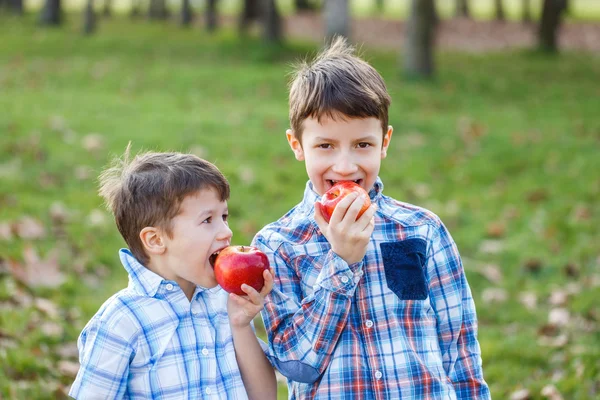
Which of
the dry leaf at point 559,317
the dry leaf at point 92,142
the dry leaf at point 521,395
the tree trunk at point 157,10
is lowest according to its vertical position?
the dry leaf at point 521,395

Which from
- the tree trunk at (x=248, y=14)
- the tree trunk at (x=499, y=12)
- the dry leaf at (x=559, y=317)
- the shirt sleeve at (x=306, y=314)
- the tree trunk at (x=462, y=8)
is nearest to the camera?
the shirt sleeve at (x=306, y=314)

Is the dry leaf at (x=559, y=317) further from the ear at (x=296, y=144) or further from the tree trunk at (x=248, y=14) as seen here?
the tree trunk at (x=248, y=14)

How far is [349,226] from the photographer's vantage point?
250 centimetres

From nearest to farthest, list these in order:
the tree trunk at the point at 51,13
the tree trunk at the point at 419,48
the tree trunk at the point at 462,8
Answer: the tree trunk at the point at 419,48
the tree trunk at the point at 51,13
the tree trunk at the point at 462,8

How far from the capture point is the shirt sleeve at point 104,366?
8.41ft

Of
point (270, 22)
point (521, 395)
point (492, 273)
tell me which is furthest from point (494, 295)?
point (270, 22)

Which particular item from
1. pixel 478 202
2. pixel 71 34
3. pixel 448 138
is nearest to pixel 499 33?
pixel 71 34

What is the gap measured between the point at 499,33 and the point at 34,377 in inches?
985

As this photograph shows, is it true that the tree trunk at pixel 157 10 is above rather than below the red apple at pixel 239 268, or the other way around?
above

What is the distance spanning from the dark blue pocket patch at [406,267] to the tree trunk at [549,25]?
18.5 metres

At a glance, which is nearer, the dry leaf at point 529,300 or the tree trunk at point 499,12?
the dry leaf at point 529,300

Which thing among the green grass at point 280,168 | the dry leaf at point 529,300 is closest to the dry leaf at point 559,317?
the green grass at point 280,168

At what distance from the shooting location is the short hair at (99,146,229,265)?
8.93 feet

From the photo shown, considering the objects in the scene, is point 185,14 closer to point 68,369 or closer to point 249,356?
point 68,369
